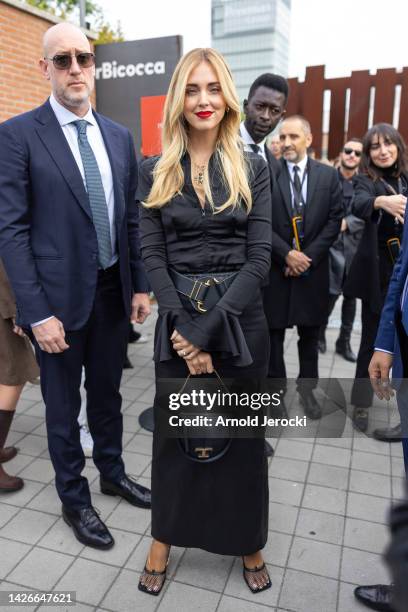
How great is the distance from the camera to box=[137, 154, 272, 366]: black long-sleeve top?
1898mm

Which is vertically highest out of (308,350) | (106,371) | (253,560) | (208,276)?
(208,276)

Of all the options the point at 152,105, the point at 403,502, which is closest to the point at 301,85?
the point at 152,105

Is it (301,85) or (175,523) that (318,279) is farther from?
(301,85)

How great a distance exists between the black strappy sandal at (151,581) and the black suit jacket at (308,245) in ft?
6.19

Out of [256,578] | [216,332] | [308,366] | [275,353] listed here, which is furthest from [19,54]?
[256,578]

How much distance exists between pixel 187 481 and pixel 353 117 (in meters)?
6.91

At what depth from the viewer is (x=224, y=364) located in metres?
2.00

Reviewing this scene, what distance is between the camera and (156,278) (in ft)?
6.53

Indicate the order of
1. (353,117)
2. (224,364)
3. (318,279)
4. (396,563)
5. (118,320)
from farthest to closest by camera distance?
1. (353,117)
2. (318,279)
3. (118,320)
4. (224,364)
5. (396,563)

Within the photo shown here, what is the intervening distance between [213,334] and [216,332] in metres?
0.01

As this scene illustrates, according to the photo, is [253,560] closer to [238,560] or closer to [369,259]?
[238,560]

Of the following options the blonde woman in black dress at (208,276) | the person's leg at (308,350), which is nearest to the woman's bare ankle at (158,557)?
the blonde woman in black dress at (208,276)

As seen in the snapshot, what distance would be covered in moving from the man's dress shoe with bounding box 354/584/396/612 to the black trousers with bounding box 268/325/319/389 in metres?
1.74

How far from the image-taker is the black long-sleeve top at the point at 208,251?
6.23 ft
